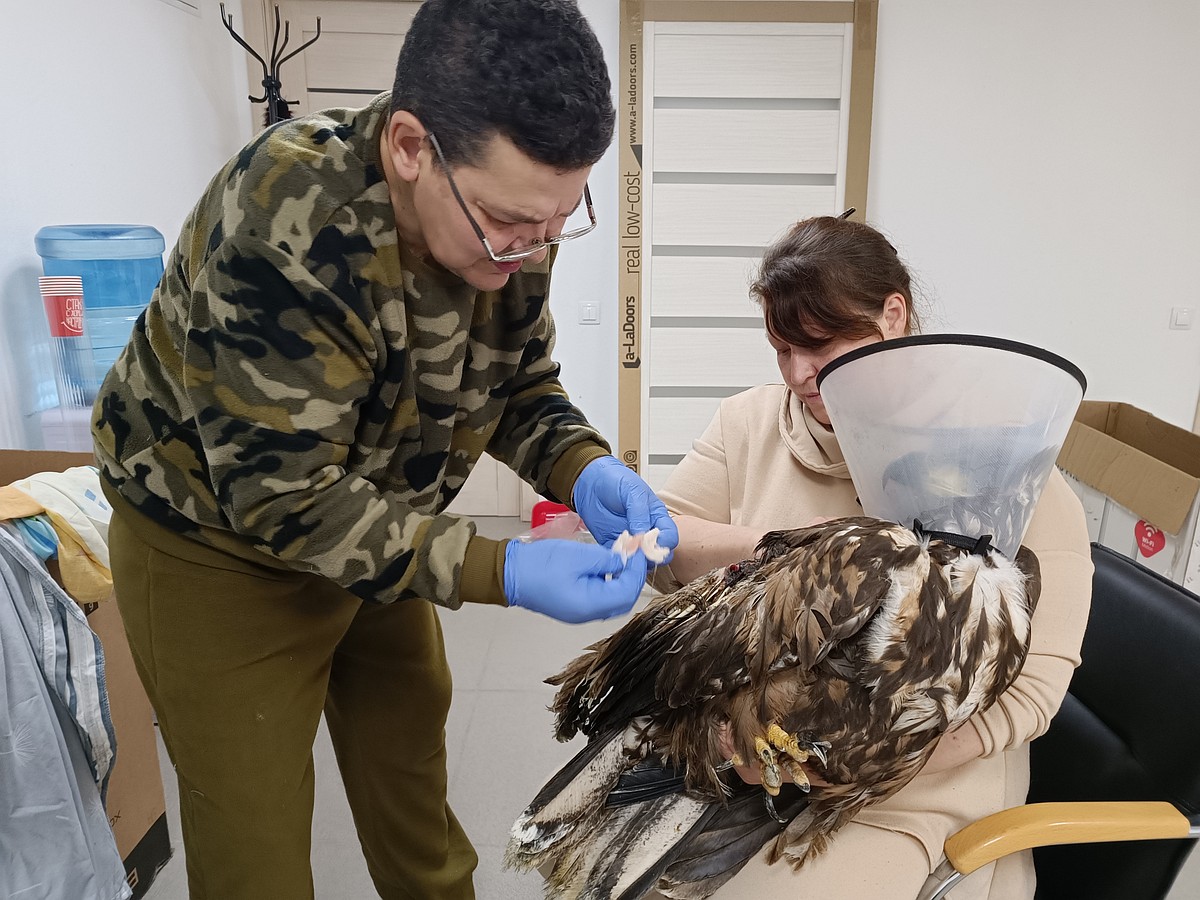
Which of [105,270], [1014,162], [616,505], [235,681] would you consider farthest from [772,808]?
[1014,162]

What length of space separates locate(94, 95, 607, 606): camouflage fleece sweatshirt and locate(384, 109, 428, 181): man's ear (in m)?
0.06

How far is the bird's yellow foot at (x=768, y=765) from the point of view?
0.88 m

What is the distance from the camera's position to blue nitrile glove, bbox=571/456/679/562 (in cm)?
110

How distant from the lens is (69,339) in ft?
6.93

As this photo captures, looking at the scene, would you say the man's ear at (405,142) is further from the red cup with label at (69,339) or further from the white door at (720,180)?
the white door at (720,180)

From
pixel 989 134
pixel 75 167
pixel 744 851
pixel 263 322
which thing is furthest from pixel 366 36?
pixel 744 851

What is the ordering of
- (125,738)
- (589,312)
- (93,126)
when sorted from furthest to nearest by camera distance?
(589,312)
(93,126)
(125,738)

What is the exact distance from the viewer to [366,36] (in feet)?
10.6

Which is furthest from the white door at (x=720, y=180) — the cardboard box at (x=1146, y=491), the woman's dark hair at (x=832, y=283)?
the woman's dark hair at (x=832, y=283)

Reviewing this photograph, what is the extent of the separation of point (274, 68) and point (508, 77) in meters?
Result: 2.83

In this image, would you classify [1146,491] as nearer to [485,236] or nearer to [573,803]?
[573,803]

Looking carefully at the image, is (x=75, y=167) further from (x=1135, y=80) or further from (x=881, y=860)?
(x=1135, y=80)

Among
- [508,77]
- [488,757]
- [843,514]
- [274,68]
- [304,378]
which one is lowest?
[488,757]

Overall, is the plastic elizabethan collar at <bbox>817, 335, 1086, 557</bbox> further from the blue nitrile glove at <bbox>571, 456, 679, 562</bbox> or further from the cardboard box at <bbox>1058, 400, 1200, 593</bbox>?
the cardboard box at <bbox>1058, 400, 1200, 593</bbox>
